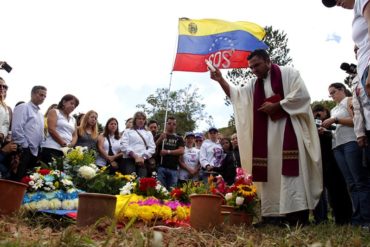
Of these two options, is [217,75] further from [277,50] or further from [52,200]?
[277,50]

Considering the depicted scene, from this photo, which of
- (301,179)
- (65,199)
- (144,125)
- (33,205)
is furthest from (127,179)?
(144,125)

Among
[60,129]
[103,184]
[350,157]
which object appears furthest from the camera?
[60,129]

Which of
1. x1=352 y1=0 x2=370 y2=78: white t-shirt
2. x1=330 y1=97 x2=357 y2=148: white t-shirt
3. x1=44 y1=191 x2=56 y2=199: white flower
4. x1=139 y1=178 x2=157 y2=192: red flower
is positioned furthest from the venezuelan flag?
x1=352 y1=0 x2=370 y2=78: white t-shirt

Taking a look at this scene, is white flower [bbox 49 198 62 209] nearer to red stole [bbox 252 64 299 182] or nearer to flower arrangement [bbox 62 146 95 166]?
flower arrangement [bbox 62 146 95 166]

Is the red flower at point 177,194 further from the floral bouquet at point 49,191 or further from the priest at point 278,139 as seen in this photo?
the floral bouquet at point 49,191

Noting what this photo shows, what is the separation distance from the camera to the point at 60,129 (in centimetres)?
680

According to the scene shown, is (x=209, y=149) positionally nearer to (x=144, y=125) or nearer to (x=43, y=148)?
(x=144, y=125)

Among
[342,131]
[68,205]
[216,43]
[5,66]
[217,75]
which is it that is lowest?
[68,205]

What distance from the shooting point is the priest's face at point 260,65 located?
5036 mm

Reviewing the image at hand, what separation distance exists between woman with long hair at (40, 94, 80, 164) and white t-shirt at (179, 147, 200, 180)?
2439 millimetres

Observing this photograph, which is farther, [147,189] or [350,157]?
[350,157]

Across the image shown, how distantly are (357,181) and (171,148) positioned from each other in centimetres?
410

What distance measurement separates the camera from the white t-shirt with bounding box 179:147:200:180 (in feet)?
29.0

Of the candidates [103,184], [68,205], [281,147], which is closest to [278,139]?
[281,147]
